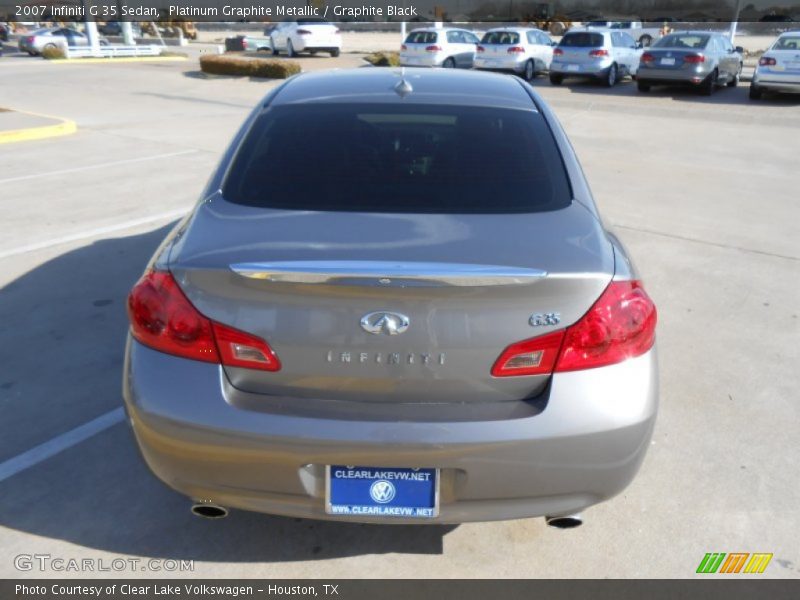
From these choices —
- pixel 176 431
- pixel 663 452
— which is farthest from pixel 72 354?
pixel 663 452

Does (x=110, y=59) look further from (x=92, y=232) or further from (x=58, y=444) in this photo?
(x=58, y=444)

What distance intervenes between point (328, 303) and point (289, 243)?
0.27m

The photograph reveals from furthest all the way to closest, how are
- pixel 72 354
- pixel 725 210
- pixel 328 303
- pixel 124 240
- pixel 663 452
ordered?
1. pixel 725 210
2. pixel 124 240
3. pixel 72 354
4. pixel 663 452
5. pixel 328 303

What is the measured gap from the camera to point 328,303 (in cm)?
215

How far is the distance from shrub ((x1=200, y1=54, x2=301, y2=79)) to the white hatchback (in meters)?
6.15

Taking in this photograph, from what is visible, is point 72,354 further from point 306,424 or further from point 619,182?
point 619,182

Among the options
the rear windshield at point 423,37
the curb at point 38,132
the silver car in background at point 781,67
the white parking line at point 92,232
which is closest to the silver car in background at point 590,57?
the silver car in background at point 781,67

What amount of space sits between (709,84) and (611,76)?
10.1 ft

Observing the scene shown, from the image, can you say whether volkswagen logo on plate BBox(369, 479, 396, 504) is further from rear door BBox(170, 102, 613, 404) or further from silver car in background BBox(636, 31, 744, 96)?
silver car in background BBox(636, 31, 744, 96)

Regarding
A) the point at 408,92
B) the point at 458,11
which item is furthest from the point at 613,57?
the point at 458,11

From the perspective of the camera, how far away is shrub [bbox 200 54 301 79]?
75.6ft

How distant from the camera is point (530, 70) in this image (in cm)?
2297

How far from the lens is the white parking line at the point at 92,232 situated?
234 inches

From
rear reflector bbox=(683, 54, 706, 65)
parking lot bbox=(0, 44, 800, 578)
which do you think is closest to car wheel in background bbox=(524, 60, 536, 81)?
rear reflector bbox=(683, 54, 706, 65)
